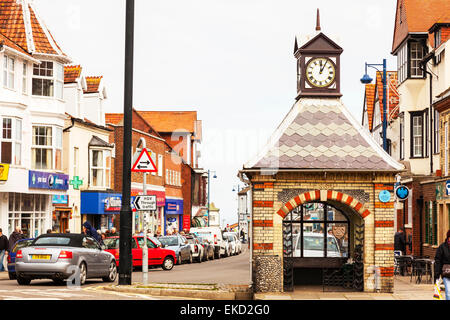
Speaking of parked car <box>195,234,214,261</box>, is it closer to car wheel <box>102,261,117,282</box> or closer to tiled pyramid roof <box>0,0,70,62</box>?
tiled pyramid roof <box>0,0,70,62</box>

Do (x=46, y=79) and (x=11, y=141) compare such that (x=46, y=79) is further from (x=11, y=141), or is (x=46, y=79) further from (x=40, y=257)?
(x=40, y=257)

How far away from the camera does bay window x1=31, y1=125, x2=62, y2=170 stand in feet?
125

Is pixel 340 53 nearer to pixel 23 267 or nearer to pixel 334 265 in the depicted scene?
pixel 334 265

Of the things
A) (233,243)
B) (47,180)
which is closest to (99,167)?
(47,180)

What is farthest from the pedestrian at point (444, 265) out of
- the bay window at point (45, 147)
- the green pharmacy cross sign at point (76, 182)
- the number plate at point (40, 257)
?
the green pharmacy cross sign at point (76, 182)

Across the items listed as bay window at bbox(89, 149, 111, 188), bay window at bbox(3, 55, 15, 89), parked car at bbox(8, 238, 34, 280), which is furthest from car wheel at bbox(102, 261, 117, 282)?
bay window at bbox(89, 149, 111, 188)

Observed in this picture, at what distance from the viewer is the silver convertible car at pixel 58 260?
22.9 metres

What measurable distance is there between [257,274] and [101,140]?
28.1 meters

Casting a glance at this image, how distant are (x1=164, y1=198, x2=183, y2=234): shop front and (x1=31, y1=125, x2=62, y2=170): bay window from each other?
29.3 metres

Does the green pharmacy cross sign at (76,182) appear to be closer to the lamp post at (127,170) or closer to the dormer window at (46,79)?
the dormer window at (46,79)

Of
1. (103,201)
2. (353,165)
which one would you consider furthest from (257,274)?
Result: (103,201)

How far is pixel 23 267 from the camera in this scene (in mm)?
22984

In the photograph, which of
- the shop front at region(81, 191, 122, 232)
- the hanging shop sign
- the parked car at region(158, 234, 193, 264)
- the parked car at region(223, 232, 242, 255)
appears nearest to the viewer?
the hanging shop sign

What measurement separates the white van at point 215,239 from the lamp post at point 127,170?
93.9 ft
